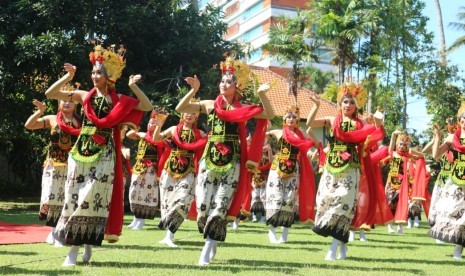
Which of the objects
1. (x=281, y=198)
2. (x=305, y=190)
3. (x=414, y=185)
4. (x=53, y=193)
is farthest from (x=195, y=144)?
(x=414, y=185)

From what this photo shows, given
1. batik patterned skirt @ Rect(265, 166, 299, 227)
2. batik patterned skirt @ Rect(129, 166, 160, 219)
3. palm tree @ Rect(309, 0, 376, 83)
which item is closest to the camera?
batik patterned skirt @ Rect(265, 166, 299, 227)

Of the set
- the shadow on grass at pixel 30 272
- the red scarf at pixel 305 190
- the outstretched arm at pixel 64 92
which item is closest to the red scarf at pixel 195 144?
the red scarf at pixel 305 190

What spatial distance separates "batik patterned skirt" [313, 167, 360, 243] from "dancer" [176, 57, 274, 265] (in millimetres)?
1207

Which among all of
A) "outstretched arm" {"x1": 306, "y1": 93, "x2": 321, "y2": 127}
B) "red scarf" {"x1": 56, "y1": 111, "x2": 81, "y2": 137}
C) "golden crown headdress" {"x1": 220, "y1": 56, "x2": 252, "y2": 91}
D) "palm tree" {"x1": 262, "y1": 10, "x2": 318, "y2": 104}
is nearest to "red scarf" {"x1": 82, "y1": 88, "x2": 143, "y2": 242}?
"golden crown headdress" {"x1": 220, "y1": 56, "x2": 252, "y2": 91}

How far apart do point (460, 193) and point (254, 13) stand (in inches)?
1849

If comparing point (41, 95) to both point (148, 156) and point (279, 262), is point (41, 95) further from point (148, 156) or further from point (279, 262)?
point (279, 262)

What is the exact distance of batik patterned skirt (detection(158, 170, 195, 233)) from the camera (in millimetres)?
9352

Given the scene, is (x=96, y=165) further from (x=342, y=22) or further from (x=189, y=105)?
(x=342, y=22)

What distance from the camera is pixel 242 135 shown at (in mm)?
7605

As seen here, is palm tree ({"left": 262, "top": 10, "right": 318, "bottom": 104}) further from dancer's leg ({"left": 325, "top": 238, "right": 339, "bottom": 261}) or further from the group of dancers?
dancer's leg ({"left": 325, "top": 238, "right": 339, "bottom": 261})

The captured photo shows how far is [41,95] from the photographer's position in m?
17.2

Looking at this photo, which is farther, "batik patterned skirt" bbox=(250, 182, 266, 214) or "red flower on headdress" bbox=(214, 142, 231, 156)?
"batik patterned skirt" bbox=(250, 182, 266, 214)

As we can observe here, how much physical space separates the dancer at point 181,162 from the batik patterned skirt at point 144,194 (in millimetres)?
2583

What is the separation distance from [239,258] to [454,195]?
3042mm
